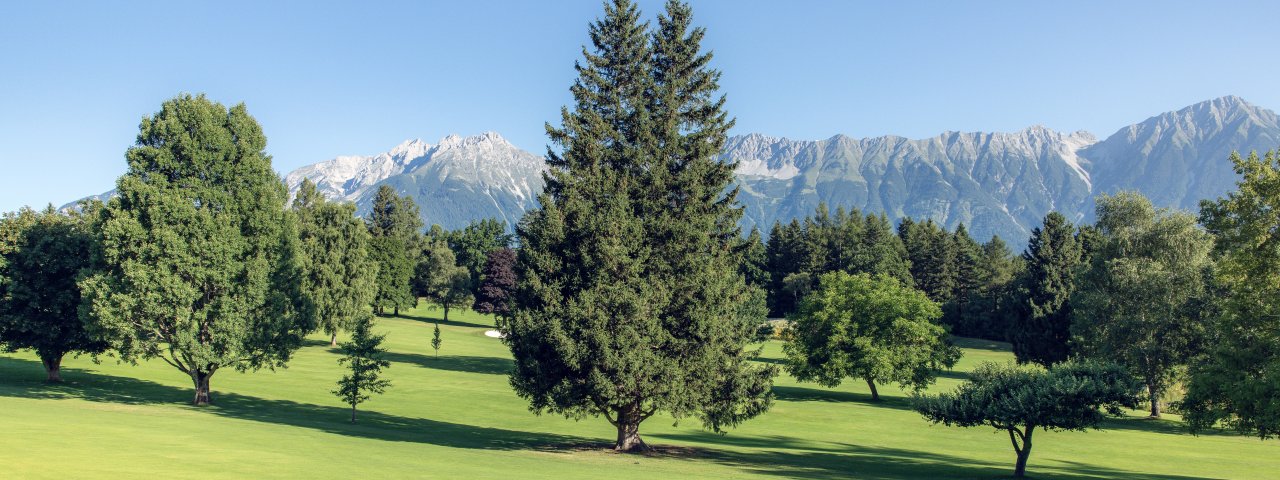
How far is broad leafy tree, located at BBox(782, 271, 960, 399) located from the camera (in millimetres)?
61312

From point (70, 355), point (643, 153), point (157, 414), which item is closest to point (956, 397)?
point (643, 153)

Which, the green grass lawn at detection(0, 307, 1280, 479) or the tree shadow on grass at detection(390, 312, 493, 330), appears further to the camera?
the tree shadow on grass at detection(390, 312, 493, 330)

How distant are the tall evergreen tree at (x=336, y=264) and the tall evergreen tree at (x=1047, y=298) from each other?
64.7 meters

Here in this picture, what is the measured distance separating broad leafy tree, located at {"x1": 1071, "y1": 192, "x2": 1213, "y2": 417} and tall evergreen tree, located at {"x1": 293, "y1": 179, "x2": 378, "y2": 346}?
201 ft

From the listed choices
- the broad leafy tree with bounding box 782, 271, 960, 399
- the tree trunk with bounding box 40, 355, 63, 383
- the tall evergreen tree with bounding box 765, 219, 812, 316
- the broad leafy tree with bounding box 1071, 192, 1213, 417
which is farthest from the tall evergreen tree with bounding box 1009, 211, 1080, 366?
the tree trunk with bounding box 40, 355, 63, 383

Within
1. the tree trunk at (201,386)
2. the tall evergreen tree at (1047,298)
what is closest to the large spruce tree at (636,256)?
the tree trunk at (201,386)

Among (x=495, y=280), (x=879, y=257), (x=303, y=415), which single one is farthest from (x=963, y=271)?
(x=303, y=415)

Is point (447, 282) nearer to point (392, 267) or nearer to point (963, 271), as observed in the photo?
point (392, 267)

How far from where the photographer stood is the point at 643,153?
126 ft

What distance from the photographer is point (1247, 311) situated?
31.4 meters

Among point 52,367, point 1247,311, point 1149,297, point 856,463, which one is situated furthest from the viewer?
point 1149,297

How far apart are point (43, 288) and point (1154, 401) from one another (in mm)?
71078

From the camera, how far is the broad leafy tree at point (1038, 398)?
30.5 m

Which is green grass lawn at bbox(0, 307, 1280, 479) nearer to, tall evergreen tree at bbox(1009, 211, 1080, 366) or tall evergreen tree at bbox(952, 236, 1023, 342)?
tall evergreen tree at bbox(1009, 211, 1080, 366)
